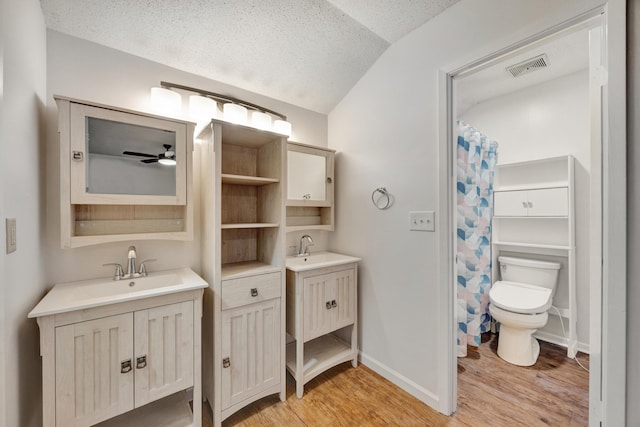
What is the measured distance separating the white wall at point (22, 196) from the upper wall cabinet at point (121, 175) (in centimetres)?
11

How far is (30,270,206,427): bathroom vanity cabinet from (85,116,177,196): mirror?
21.3 inches

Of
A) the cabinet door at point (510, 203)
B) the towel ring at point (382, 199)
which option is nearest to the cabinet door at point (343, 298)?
the towel ring at point (382, 199)

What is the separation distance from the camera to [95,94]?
56.1 inches

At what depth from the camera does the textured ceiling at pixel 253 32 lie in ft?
4.43

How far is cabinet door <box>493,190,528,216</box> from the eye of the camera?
2369 mm

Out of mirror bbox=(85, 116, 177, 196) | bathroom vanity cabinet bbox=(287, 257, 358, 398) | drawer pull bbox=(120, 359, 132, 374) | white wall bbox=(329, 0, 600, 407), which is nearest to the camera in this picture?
drawer pull bbox=(120, 359, 132, 374)

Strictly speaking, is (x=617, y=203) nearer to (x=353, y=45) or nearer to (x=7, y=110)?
(x=353, y=45)

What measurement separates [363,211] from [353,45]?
1.20 meters

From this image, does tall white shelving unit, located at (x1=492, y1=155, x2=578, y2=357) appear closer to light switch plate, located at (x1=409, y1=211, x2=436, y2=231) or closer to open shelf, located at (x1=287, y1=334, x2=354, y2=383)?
light switch plate, located at (x1=409, y1=211, x2=436, y2=231)

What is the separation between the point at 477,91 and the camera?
2467mm

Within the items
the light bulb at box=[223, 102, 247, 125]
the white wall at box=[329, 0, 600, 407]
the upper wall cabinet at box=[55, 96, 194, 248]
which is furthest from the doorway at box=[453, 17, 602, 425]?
the upper wall cabinet at box=[55, 96, 194, 248]

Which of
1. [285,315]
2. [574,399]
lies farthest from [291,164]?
[574,399]

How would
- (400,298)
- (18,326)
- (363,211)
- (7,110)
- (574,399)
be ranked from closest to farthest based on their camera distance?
(7,110)
(18,326)
(574,399)
(400,298)
(363,211)

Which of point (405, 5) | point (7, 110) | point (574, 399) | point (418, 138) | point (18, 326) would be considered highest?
point (405, 5)
